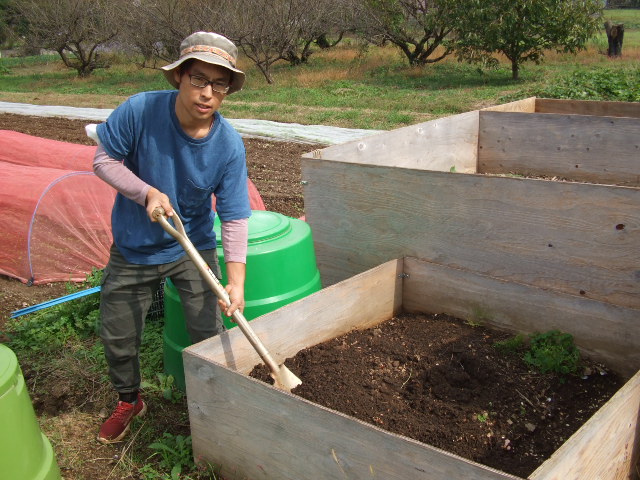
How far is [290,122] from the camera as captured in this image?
1135 cm

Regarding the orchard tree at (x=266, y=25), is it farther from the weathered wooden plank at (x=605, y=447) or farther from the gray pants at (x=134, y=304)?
the weathered wooden plank at (x=605, y=447)

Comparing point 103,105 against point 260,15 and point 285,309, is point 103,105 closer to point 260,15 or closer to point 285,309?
point 260,15

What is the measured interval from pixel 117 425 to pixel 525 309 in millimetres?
1941

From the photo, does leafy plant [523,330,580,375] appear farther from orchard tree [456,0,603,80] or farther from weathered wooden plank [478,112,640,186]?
orchard tree [456,0,603,80]

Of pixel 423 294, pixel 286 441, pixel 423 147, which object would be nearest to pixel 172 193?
pixel 286 441

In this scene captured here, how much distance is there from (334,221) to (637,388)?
6.95ft

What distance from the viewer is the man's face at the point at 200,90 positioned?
2.43 m

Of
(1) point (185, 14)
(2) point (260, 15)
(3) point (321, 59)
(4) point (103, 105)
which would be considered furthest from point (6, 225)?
(3) point (321, 59)

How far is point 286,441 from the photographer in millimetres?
2229

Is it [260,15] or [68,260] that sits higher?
[260,15]

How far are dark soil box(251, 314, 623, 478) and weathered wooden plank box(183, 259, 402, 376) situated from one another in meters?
0.06

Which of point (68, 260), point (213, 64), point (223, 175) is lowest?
point (68, 260)

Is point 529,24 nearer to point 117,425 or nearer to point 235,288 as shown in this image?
point 235,288

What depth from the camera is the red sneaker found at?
2.89m
